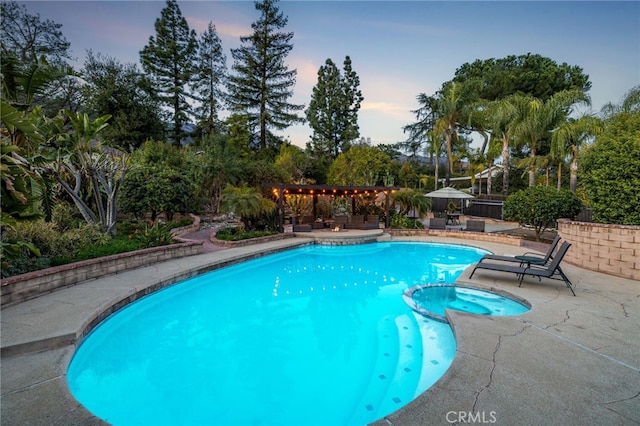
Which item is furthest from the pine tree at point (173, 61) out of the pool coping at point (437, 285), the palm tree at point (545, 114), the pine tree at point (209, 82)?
the palm tree at point (545, 114)

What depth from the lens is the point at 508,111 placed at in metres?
18.9

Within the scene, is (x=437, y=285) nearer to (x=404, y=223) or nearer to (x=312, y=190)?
(x=404, y=223)

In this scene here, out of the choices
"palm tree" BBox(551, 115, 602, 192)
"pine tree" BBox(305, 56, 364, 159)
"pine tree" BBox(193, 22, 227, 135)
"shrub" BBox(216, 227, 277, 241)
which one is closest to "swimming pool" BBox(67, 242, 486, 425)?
"shrub" BBox(216, 227, 277, 241)

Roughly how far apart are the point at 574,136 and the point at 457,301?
1573 centimetres

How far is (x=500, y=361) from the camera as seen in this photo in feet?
10.9

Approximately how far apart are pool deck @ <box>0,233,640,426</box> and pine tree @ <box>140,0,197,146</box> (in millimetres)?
26130

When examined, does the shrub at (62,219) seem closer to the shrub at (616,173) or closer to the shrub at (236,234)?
the shrub at (236,234)

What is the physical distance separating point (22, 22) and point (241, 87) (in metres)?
15.9

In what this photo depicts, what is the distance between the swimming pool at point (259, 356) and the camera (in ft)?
10.8

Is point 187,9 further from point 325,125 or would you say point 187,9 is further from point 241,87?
point 325,125

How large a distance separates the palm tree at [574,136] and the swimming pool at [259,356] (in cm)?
1508

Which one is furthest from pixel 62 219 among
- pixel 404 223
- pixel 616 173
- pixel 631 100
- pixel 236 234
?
pixel 631 100

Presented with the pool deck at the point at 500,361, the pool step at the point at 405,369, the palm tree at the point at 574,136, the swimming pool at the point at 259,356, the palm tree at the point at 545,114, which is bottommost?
the swimming pool at the point at 259,356

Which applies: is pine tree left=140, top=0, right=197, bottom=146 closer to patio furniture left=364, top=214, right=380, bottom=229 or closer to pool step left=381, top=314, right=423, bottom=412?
patio furniture left=364, top=214, right=380, bottom=229
